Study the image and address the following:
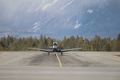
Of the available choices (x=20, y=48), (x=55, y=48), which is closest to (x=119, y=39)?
(x=20, y=48)

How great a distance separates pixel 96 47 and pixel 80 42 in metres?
31.4

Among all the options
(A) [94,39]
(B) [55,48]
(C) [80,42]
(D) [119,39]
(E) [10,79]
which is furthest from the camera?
(C) [80,42]

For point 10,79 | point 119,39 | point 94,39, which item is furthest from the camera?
point 94,39

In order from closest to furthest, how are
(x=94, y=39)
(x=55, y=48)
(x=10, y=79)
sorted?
(x=10, y=79)
(x=55, y=48)
(x=94, y=39)

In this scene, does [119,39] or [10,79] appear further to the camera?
[119,39]

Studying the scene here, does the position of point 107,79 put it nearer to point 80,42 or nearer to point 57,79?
point 57,79

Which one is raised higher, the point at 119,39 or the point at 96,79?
the point at 119,39

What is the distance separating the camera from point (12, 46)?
198m

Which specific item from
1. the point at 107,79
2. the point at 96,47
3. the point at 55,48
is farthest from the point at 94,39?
the point at 107,79

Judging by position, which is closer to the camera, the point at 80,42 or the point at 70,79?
the point at 70,79

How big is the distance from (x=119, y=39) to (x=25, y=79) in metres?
165

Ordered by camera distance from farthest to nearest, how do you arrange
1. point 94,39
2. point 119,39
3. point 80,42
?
point 80,42 < point 94,39 < point 119,39

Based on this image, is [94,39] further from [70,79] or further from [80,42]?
[70,79]

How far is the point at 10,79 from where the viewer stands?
10.8 m
